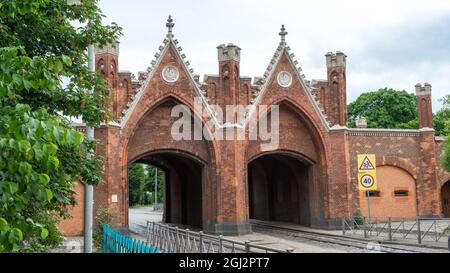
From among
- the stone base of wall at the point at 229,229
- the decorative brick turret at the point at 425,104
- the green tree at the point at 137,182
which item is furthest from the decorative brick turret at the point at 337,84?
the green tree at the point at 137,182

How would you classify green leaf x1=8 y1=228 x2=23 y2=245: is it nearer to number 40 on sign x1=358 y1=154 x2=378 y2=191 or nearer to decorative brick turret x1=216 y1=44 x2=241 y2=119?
number 40 on sign x1=358 y1=154 x2=378 y2=191

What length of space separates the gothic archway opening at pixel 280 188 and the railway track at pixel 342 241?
1974mm

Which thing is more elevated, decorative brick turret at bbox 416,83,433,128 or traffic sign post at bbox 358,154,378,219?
decorative brick turret at bbox 416,83,433,128

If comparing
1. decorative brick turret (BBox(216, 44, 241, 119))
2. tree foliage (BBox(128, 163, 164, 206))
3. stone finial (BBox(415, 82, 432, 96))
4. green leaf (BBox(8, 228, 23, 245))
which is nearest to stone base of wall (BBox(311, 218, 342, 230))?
decorative brick turret (BBox(216, 44, 241, 119))

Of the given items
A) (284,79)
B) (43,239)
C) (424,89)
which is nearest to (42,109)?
(43,239)

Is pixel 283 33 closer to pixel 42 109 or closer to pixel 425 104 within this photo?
pixel 425 104

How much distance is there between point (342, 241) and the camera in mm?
20484

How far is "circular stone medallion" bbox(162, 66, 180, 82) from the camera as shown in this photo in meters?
24.2

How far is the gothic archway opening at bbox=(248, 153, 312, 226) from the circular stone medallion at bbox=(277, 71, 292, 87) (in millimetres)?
3825

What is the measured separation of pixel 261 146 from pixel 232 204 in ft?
12.2

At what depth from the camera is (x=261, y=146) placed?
25797 millimetres

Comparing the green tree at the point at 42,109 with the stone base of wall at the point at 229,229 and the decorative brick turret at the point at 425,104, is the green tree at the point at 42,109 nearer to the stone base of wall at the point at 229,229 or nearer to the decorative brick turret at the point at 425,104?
the stone base of wall at the point at 229,229
